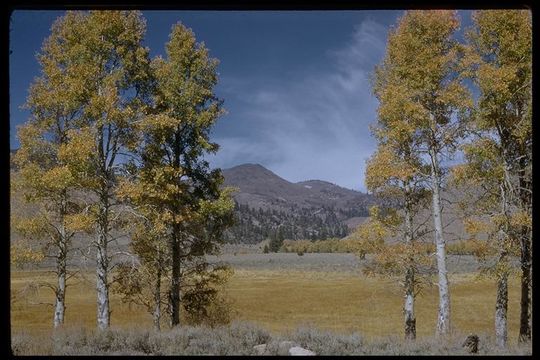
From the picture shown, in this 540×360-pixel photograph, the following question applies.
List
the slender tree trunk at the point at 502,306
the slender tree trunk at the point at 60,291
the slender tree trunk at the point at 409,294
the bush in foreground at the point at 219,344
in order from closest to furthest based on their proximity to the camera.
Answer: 1. the bush in foreground at the point at 219,344
2. the slender tree trunk at the point at 502,306
3. the slender tree trunk at the point at 409,294
4. the slender tree trunk at the point at 60,291

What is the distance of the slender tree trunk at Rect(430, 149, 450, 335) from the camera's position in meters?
11.3

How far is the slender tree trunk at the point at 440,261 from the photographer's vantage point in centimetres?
1134

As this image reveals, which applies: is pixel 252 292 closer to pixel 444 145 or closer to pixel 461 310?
pixel 461 310

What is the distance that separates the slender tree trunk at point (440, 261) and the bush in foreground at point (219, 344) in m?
3.63

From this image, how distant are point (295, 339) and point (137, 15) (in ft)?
30.2

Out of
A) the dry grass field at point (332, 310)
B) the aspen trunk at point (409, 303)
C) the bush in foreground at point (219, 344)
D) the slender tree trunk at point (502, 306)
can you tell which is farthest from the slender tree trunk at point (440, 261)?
the dry grass field at point (332, 310)

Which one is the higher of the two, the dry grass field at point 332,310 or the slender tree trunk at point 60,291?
the slender tree trunk at point 60,291

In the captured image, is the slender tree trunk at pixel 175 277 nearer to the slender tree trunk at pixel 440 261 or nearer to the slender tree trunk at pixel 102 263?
the slender tree trunk at pixel 102 263

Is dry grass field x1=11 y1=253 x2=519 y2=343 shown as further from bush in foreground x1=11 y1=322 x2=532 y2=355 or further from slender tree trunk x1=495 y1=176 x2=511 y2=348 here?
bush in foreground x1=11 y1=322 x2=532 y2=355

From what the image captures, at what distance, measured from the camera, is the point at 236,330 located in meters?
8.02

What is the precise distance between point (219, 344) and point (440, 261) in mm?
6796

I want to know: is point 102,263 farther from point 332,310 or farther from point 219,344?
point 332,310

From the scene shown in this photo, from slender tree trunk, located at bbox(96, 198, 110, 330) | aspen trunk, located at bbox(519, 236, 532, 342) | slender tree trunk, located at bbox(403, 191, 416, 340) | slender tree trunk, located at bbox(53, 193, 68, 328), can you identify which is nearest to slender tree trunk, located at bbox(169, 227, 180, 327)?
slender tree trunk, located at bbox(96, 198, 110, 330)
